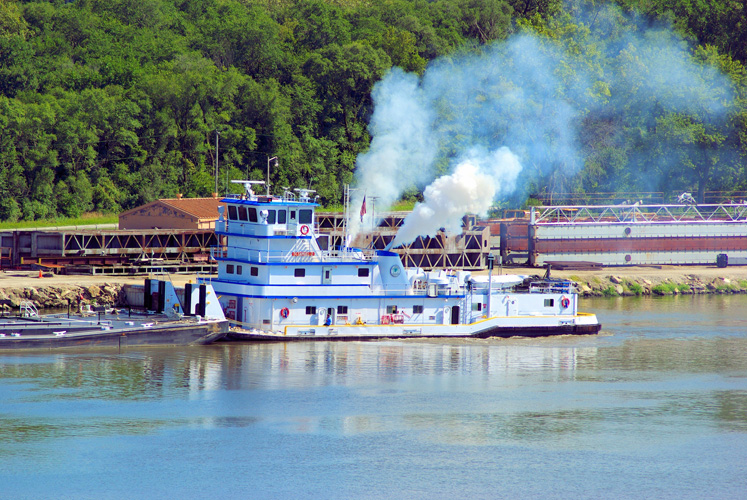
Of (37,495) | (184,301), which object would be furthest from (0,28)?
(37,495)

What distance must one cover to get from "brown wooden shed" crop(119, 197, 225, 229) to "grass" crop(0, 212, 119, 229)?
8.73 m

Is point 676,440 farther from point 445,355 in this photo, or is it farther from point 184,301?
point 184,301

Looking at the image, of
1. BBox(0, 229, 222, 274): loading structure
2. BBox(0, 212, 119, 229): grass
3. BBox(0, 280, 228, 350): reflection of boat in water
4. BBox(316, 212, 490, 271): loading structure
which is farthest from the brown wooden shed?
BBox(0, 280, 228, 350): reflection of boat in water

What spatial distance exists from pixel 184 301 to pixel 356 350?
930cm

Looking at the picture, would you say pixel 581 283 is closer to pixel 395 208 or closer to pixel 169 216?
pixel 395 208

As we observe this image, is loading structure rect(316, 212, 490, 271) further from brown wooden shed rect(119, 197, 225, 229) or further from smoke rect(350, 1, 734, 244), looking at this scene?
brown wooden shed rect(119, 197, 225, 229)

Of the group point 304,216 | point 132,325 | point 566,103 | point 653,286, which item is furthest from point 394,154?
point 566,103

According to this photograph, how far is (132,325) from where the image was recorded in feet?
169

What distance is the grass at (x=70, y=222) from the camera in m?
85.7

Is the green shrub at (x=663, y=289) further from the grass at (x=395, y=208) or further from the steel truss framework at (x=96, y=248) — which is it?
the steel truss framework at (x=96, y=248)

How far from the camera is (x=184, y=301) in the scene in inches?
2109

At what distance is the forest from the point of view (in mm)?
95188

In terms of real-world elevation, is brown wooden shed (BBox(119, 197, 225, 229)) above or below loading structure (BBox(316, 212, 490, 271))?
above

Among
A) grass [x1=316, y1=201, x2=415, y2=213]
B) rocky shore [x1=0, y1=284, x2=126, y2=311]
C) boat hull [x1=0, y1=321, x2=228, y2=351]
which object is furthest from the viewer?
grass [x1=316, y1=201, x2=415, y2=213]
